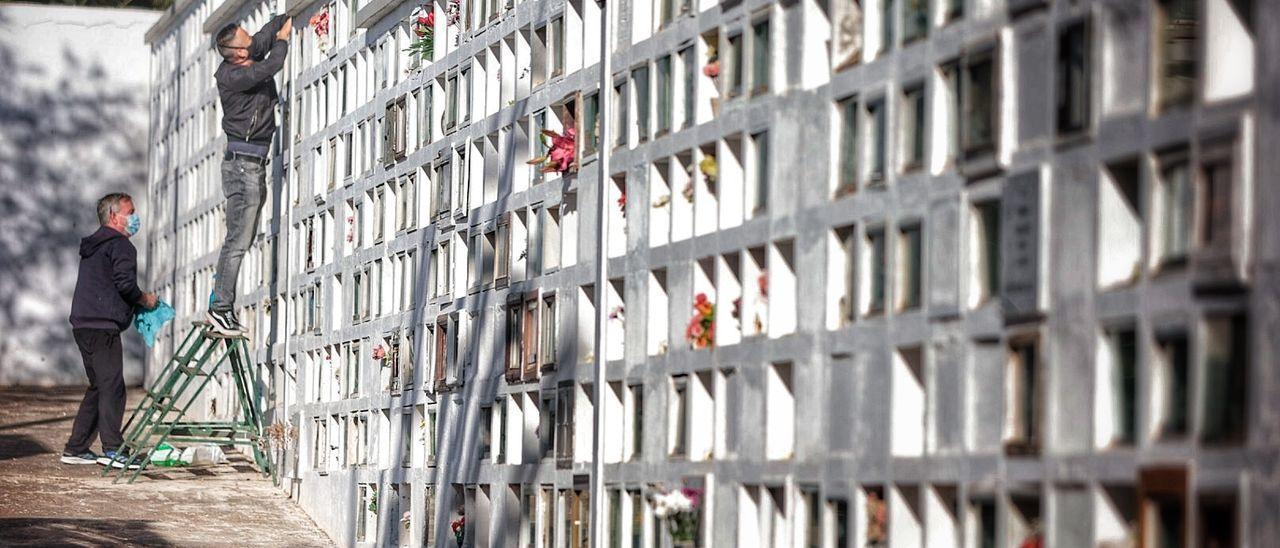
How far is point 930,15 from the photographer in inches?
299

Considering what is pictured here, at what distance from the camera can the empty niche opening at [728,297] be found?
30.2 ft

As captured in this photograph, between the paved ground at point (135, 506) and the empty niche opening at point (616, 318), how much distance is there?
3748 millimetres

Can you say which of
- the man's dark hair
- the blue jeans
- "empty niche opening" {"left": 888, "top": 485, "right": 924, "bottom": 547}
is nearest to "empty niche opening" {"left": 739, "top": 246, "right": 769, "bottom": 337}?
"empty niche opening" {"left": 888, "top": 485, "right": 924, "bottom": 547}

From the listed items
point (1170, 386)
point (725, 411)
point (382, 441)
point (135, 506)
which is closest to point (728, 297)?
point (725, 411)

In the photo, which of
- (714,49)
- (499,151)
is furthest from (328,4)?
(714,49)

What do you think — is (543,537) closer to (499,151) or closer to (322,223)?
(499,151)

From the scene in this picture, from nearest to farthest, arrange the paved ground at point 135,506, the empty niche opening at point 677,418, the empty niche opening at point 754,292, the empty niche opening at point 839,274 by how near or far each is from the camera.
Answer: the empty niche opening at point 839,274 → the empty niche opening at point 754,292 → the empty niche opening at point 677,418 → the paved ground at point 135,506

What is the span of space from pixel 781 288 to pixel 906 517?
136 cm

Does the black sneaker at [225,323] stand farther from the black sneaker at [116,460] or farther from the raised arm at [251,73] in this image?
the raised arm at [251,73]

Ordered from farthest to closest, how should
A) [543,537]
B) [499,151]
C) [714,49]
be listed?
[499,151], [543,537], [714,49]

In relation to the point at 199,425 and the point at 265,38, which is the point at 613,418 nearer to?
the point at 199,425

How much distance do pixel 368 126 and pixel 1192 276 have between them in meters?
9.31

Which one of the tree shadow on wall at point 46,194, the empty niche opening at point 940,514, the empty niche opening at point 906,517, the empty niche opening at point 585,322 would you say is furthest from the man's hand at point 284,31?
the empty niche opening at point 940,514

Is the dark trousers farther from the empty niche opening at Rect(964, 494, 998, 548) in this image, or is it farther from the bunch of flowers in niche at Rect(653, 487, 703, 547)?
the empty niche opening at Rect(964, 494, 998, 548)
